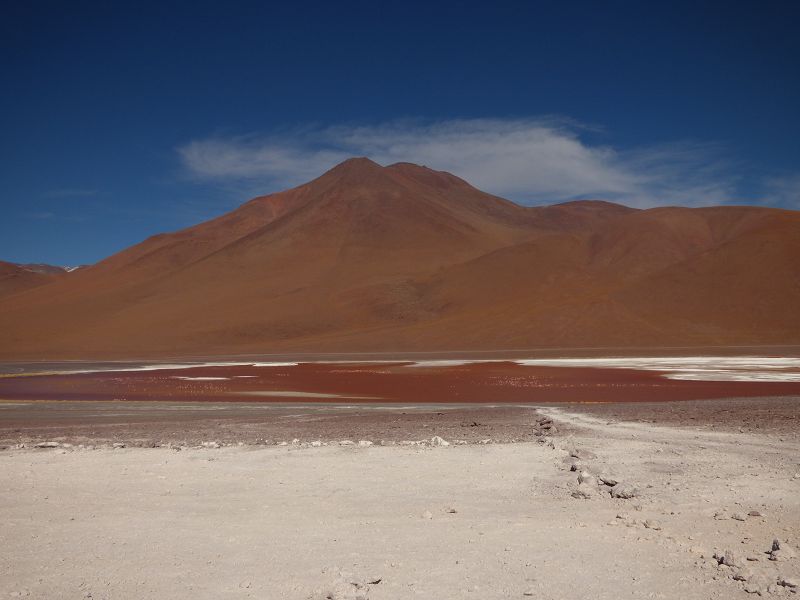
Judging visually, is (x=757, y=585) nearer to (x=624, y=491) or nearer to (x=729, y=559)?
(x=729, y=559)

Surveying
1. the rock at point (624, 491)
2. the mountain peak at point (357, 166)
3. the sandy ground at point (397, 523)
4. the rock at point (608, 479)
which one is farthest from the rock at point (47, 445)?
the mountain peak at point (357, 166)

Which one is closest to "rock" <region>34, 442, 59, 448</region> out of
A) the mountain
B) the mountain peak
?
the mountain

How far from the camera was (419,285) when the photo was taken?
110000 mm

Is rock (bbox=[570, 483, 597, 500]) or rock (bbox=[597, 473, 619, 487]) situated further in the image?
rock (bbox=[597, 473, 619, 487])

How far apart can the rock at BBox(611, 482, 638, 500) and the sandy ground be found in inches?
3.6

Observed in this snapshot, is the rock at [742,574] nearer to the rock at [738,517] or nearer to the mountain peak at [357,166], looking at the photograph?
the rock at [738,517]

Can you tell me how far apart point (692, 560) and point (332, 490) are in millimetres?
4572

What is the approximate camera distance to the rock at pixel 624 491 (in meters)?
8.62

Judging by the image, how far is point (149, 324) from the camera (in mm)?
106062

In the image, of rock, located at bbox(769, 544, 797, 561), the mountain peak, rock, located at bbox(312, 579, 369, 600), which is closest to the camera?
rock, located at bbox(312, 579, 369, 600)

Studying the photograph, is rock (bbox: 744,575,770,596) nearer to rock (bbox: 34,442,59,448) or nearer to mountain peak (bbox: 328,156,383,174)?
rock (bbox: 34,442,59,448)

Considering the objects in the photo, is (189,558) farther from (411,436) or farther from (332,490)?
(411,436)

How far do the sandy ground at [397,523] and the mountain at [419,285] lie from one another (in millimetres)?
63780

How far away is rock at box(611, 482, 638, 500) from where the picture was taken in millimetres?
8617
